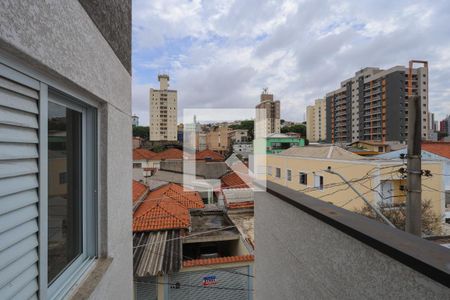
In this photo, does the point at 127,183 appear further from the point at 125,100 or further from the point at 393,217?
the point at 393,217

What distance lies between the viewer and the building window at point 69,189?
125cm

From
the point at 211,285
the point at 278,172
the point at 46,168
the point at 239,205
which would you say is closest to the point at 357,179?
the point at 239,205

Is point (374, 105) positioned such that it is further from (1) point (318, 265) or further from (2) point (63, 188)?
(2) point (63, 188)

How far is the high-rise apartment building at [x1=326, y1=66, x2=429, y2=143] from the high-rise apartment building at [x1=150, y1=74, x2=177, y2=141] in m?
38.0

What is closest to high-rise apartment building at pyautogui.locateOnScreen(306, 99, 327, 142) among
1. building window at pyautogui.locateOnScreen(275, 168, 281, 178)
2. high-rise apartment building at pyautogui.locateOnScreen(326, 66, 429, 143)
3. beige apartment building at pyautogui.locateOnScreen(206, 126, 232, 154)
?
high-rise apartment building at pyautogui.locateOnScreen(326, 66, 429, 143)

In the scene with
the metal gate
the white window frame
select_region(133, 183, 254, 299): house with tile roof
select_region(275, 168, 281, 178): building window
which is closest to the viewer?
the white window frame

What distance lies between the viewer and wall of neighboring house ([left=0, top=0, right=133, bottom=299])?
34.8 inches

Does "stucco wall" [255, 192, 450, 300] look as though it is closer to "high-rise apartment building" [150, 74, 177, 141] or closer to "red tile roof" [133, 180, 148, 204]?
"red tile roof" [133, 180, 148, 204]

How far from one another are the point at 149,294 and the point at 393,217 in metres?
9.33

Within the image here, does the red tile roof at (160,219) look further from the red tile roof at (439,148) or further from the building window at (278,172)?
the red tile roof at (439,148)

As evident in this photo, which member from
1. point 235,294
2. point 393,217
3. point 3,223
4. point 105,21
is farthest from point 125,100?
point 393,217

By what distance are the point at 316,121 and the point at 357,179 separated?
67112 millimetres

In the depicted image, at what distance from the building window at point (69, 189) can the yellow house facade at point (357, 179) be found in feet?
29.6

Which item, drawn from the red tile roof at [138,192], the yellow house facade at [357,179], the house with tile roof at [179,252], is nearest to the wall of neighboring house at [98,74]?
the house with tile roof at [179,252]
